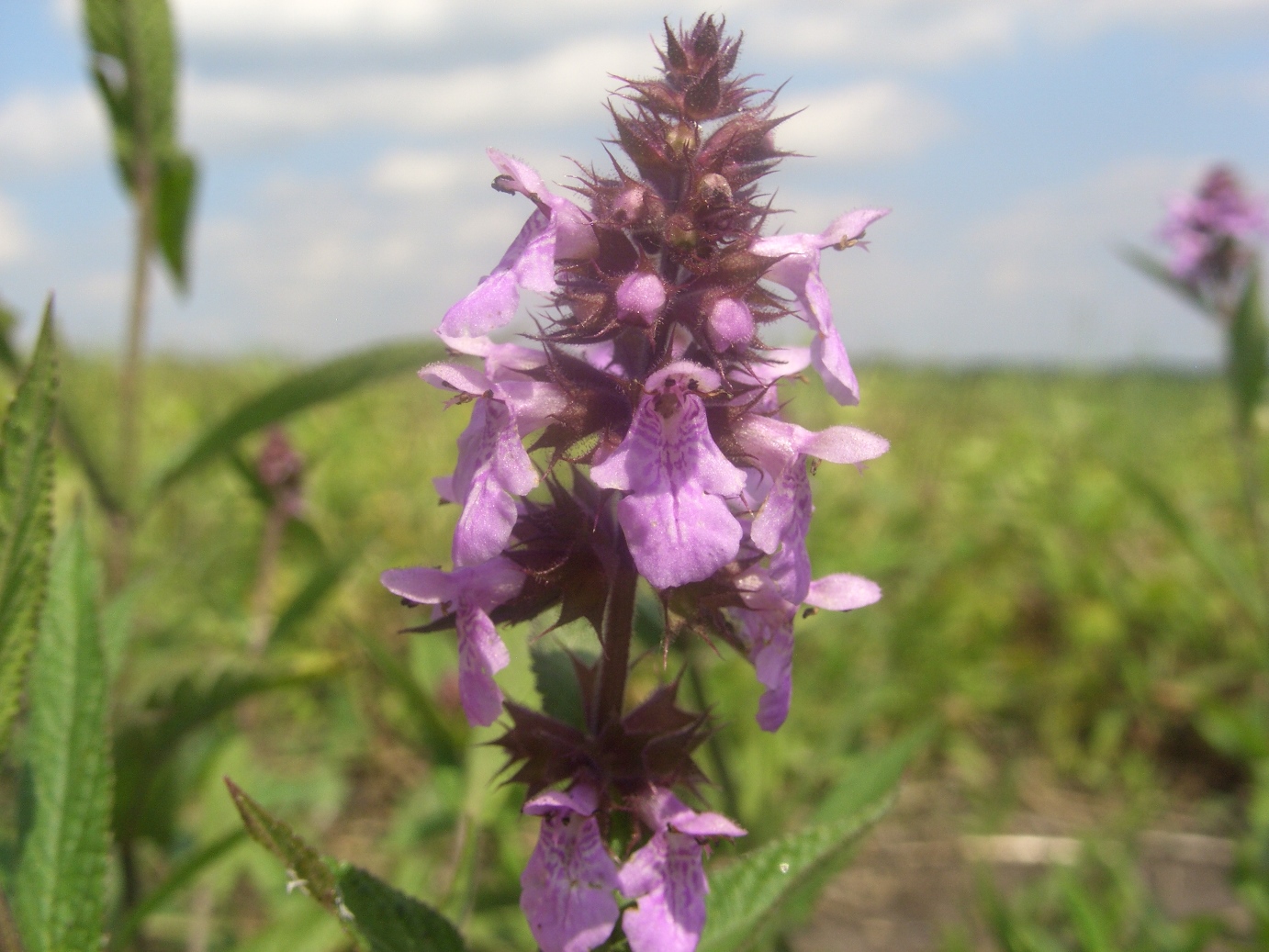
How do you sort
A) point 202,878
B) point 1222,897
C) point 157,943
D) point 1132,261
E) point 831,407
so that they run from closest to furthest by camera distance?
point 202,878 < point 157,943 < point 1222,897 < point 1132,261 < point 831,407

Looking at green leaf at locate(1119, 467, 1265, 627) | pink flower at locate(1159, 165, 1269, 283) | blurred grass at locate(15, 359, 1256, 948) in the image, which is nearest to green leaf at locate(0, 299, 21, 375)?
blurred grass at locate(15, 359, 1256, 948)

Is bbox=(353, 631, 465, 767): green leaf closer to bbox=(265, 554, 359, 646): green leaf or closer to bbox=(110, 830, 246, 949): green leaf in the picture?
bbox=(265, 554, 359, 646): green leaf

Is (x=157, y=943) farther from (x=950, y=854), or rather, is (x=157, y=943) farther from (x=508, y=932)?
(x=950, y=854)

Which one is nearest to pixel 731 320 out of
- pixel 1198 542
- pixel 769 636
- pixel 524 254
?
pixel 524 254

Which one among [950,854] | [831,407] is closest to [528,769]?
[950,854]

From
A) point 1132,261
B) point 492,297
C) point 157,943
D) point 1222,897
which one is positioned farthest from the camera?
point 1132,261

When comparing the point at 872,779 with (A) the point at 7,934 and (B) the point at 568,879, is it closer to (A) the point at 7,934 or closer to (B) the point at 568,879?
(B) the point at 568,879
